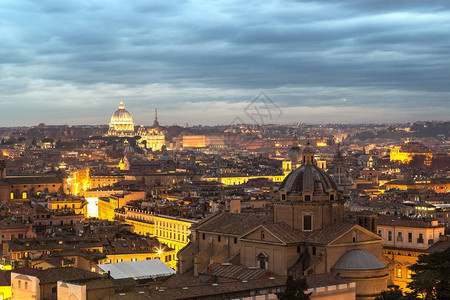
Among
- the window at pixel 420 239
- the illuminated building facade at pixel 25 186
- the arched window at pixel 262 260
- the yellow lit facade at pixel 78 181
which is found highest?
the window at pixel 420 239

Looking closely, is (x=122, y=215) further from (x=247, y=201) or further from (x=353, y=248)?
(x=353, y=248)

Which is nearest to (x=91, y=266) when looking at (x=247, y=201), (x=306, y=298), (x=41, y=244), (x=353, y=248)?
(x=41, y=244)

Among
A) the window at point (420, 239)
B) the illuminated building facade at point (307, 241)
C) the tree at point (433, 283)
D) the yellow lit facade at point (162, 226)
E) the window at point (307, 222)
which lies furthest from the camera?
the yellow lit facade at point (162, 226)

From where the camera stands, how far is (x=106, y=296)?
114 feet

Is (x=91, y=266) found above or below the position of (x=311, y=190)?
below

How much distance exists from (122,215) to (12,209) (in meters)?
12.0

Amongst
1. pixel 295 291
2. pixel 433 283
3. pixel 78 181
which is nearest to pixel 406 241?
pixel 433 283

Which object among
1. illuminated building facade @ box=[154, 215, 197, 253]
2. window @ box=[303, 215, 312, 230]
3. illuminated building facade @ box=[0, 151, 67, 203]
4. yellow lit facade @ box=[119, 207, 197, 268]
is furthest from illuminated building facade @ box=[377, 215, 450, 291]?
illuminated building facade @ box=[0, 151, 67, 203]

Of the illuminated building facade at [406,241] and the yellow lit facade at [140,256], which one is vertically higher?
the illuminated building facade at [406,241]

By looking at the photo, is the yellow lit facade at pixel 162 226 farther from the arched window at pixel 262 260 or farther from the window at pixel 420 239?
the arched window at pixel 262 260

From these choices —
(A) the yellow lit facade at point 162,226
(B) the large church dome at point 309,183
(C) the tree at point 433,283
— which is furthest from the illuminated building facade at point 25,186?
(C) the tree at point 433,283

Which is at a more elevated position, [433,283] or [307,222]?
[307,222]

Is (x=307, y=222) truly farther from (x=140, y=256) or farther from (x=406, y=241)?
(x=140, y=256)

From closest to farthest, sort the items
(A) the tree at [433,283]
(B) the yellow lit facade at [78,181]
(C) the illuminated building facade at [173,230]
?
(A) the tree at [433,283] < (C) the illuminated building facade at [173,230] < (B) the yellow lit facade at [78,181]
